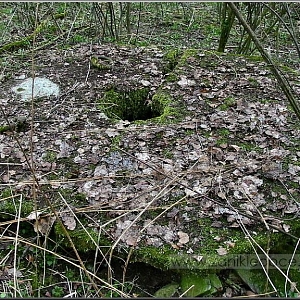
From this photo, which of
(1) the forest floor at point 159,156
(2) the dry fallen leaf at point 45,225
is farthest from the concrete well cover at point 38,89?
(2) the dry fallen leaf at point 45,225

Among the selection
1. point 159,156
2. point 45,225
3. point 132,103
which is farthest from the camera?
point 132,103

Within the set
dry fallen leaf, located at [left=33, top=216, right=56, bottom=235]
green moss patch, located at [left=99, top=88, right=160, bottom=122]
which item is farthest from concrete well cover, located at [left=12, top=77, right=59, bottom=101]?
dry fallen leaf, located at [left=33, top=216, right=56, bottom=235]

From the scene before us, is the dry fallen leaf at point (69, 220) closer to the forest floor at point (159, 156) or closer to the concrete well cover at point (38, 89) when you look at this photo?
the forest floor at point (159, 156)

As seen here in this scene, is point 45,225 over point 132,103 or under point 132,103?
under

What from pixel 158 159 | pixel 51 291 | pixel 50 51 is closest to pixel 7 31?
pixel 50 51

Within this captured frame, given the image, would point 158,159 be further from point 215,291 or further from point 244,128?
point 215,291

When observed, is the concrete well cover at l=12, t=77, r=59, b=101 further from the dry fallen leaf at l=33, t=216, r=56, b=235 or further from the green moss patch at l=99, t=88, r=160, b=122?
the dry fallen leaf at l=33, t=216, r=56, b=235

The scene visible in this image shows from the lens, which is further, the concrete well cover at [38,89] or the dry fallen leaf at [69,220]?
the concrete well cover at [38,89]

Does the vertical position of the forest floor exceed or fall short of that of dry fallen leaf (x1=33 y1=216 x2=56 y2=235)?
it exceeds it

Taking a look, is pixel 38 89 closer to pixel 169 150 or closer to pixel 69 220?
pixel 169 150

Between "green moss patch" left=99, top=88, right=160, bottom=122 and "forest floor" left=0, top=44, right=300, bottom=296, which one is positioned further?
"green moss patch" left=99, top=88, right=160, bottom=122

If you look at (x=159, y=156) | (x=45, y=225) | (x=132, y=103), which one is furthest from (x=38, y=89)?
(x=45, y=225)

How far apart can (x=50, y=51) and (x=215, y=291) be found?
3.98 m

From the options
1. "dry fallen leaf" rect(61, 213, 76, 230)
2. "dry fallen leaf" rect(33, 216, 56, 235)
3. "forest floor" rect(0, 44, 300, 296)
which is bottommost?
"dry fallen leaf" rect(33, 216, 56, 235)
